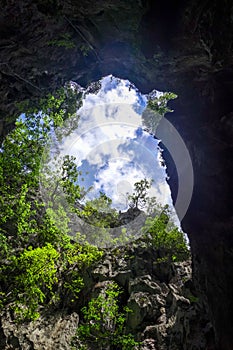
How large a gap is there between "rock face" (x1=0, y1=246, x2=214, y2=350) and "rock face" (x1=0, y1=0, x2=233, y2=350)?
3007mm

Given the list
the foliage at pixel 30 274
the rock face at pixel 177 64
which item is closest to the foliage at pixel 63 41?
the rock face at pixel 177 64

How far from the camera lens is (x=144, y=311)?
2414 centimetres

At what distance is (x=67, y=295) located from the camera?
27.1 meters

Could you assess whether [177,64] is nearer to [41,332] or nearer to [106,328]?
[106,328]

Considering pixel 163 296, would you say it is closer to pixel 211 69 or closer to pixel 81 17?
pixel 211 69

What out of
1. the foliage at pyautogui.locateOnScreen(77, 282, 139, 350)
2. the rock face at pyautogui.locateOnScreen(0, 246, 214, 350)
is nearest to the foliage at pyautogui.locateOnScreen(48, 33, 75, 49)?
the rock face at pyautogui.locateOnScreen(0, 246, 214, 350)

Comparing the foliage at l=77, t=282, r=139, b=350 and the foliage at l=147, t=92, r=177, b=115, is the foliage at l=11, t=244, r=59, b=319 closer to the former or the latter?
the foliage at l=77, t=282, r=139, b=350

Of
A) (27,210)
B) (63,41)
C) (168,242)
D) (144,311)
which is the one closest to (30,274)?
(27,210)

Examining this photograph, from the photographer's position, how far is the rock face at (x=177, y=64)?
10.7 meters

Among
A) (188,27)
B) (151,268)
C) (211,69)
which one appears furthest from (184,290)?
(188,27)

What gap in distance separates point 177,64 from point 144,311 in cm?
2098

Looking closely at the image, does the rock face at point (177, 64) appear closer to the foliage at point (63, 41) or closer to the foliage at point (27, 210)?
the foliage at point (63, 41)

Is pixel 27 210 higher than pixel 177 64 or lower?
lower

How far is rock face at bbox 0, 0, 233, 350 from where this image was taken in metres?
10.7
